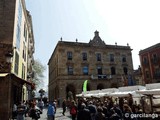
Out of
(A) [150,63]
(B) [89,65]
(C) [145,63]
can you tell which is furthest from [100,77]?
(A) [150,63]

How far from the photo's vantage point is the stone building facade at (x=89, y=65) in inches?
1510

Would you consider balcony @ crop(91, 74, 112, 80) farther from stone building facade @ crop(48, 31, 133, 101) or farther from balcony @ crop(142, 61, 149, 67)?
balcony @ crop(142, 61, 149, 67)

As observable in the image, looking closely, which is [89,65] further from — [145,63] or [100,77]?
[145,63]

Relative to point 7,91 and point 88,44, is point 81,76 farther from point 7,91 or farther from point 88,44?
point 7,91

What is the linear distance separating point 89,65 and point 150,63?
47.3 ft

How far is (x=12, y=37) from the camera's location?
14.3 meters

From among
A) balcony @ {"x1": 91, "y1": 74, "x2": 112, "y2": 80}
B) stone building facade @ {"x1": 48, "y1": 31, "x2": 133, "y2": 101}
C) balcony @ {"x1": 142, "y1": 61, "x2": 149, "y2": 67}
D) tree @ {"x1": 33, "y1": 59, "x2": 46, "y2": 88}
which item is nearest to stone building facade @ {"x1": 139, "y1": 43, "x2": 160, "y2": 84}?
balcony @ {"x1": 142, "y1": 61, "x2": 149, "y2": 67}

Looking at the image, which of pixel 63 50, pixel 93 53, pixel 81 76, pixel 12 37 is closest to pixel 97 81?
pixel 81 76

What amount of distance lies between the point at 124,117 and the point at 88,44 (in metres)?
34.1

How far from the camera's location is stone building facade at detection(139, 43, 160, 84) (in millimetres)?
39062

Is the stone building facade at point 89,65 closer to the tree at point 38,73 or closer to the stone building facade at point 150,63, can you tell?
A: the stone building facade at point 150,63

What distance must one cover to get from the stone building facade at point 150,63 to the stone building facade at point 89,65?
316cm

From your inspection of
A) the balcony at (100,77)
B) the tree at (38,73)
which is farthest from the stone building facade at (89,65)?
the tree at (38,73)

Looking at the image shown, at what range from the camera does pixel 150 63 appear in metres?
40.9
